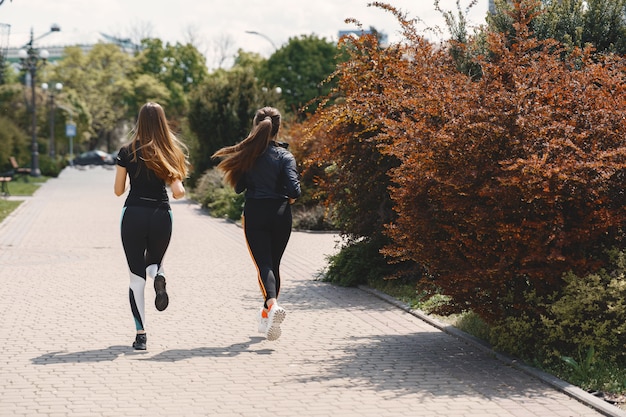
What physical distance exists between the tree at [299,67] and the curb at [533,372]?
54913 millimetres

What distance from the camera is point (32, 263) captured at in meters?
13.0

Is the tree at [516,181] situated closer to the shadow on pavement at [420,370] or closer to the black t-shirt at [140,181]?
the shadow on pavement at [420,370]

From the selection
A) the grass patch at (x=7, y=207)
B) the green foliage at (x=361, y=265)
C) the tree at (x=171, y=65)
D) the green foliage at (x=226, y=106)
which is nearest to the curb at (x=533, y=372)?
the green foliage at (x=361, y=265)

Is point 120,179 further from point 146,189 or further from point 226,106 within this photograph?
point 226,106

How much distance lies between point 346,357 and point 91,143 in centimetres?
8978

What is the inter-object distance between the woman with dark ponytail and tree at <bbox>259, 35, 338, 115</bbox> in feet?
183

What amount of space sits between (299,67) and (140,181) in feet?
189

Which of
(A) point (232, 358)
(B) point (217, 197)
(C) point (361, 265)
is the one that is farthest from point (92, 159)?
(A) point (232, 358)

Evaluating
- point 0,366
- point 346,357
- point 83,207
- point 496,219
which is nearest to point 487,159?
point 496,219

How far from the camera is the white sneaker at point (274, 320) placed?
7219 millimetres

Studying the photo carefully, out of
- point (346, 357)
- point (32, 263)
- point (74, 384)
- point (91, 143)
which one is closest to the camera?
point (74, 384)

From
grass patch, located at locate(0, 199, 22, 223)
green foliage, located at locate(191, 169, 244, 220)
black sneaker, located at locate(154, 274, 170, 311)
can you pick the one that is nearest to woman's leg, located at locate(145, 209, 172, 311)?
black sneaker, located at locate(154, 274, 170, 311)

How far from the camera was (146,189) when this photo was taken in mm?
7215

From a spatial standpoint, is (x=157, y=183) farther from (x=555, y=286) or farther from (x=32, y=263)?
(x=32, y=263)
